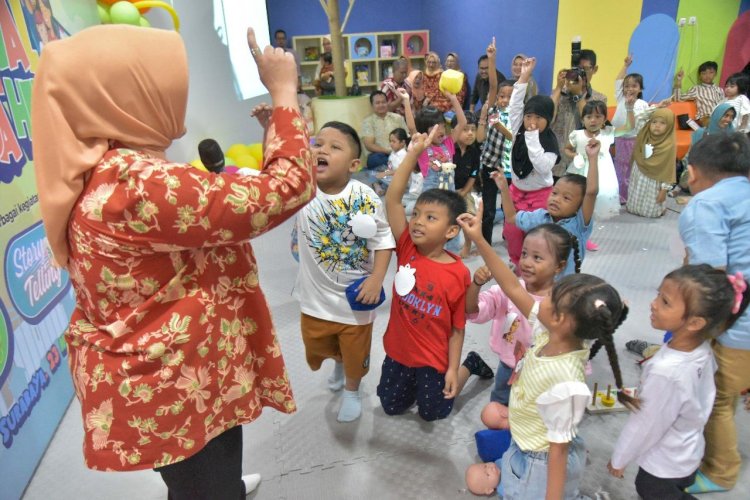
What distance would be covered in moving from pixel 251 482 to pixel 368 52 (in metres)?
8.60

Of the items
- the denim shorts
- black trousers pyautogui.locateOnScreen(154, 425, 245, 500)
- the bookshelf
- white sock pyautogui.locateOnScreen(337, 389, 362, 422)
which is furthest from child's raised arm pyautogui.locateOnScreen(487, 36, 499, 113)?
the bookshelf

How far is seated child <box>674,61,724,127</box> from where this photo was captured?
18.0 ft

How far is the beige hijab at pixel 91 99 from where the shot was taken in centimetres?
85

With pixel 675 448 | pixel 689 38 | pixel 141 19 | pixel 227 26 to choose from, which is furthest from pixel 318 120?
pixel 675 448

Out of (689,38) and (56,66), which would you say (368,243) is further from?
(689,38)

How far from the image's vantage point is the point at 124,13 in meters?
3.42

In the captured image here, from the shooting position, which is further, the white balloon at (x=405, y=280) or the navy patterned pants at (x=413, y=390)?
the navy patterned pants at (x=413, y=390)

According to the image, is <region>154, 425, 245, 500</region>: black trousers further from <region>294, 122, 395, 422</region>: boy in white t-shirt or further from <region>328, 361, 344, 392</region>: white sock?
<region>328, 361, 344, 392</region>: white sock

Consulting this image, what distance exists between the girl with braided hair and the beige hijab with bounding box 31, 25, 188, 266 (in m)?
1.46

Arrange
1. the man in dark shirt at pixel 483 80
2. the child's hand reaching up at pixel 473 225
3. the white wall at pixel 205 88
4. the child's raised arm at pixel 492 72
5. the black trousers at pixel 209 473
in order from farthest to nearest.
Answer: the man in dark shirt at pixel 483 80, the white wall at pixel 205 88, the child's raised arm at pixel 492 72, the child's hand reaching up at pixel 473 225, the black trousers at pixel 209 473

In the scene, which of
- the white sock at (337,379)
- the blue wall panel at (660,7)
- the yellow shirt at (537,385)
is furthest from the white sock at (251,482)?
the blue wall panel at (660,7)

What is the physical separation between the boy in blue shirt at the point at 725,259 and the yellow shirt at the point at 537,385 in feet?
2.16

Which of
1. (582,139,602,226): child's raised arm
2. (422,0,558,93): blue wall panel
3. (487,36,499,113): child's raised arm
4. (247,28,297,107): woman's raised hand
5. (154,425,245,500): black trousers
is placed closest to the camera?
(247,28,297,107): woman's raised hand

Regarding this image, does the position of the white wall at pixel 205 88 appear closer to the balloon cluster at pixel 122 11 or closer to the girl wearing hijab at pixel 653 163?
the balloon cluster at pixel 122 11
